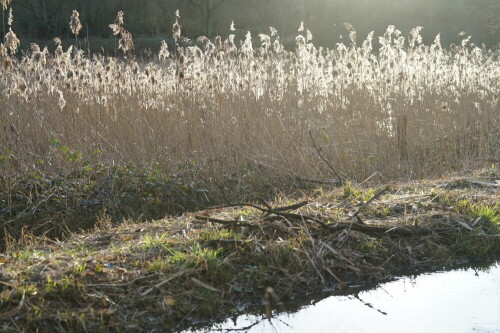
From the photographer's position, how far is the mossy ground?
2.78 meters

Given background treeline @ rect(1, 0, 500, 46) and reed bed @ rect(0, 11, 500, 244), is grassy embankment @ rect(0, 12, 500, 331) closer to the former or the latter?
reed bed @ rect(0, 11, 500, 244)

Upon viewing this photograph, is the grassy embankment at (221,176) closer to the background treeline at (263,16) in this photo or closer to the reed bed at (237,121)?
the reed bed at (237,121)

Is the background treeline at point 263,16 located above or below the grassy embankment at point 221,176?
above

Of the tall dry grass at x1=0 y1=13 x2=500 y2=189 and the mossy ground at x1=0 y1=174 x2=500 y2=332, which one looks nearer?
the mossy ground at x1=0 y1=174 x2=500 y2=332

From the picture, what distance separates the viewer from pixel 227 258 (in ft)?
10.5

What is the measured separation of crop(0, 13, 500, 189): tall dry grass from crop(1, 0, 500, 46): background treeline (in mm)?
16655

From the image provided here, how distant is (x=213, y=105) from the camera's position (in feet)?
21.7

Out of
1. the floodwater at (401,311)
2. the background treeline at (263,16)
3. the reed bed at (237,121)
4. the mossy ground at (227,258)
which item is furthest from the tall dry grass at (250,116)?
the background treeline at (263,16)

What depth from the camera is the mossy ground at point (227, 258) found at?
2779mm

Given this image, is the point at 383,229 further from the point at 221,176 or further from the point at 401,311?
the point at 221,176

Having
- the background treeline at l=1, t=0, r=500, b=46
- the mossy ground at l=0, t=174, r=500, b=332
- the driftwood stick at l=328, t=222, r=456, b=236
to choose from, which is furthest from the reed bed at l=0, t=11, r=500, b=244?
the background treeline at l=1, t=0, r=500, b=46

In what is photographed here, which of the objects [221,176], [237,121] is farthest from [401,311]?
[237,121]

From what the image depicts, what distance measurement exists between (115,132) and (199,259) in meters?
3.58

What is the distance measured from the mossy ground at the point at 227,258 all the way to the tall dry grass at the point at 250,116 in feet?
5.79
